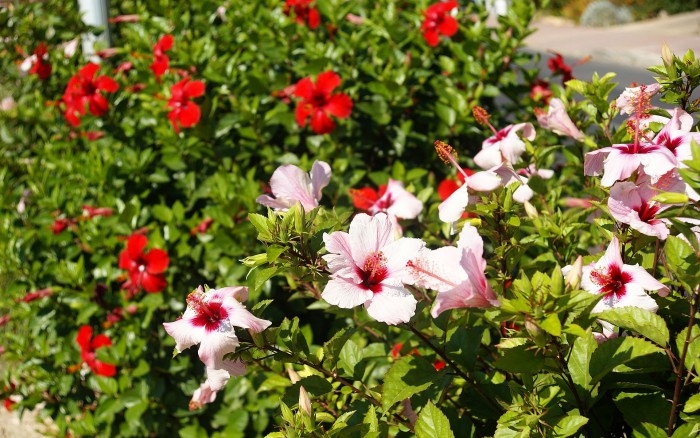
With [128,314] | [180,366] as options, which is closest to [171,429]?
[180,366]

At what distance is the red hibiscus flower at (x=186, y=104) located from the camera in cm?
247

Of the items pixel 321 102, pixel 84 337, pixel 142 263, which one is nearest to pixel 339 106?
pixel 321 102

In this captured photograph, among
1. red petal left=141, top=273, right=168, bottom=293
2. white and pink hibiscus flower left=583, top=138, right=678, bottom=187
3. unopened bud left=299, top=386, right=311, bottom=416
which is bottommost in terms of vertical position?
red petal left=141, top=273, right=168, bottom=293

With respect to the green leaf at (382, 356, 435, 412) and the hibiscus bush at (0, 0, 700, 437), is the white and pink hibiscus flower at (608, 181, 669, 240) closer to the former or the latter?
the hibiscus bush at (0, 0, 700, 437)

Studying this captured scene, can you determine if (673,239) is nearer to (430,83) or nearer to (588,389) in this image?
(588,389)

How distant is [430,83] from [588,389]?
191 cm

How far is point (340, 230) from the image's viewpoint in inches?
55.6

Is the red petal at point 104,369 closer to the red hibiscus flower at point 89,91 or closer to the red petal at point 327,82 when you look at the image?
the red hibiscus flower at point 89,91

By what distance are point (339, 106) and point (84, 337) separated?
1.22 meters

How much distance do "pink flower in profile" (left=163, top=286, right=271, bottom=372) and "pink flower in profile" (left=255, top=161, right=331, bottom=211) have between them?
26cm

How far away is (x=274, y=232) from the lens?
124cm

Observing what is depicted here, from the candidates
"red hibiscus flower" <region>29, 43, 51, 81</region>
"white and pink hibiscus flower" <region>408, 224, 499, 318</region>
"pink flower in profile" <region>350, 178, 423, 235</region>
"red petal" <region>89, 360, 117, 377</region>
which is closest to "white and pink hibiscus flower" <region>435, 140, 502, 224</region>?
"white and pink hibiscus flower" <region>408, 224, 499, 318</region>

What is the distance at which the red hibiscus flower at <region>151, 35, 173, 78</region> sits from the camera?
9.18 ft

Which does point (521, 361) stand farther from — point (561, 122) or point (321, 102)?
point (321, 102)
